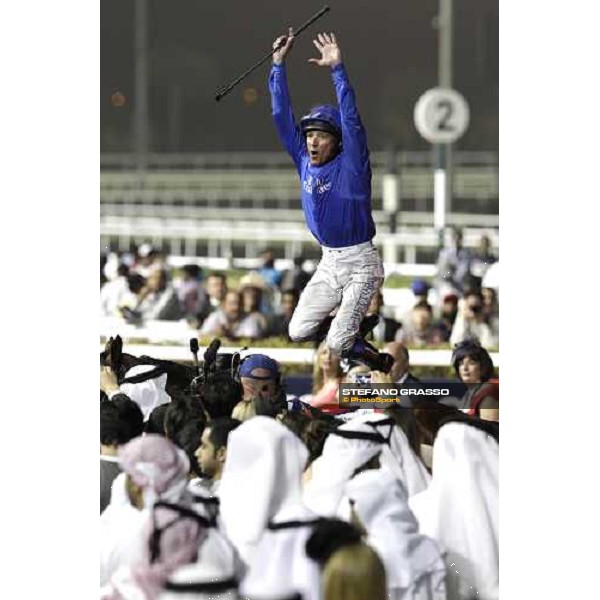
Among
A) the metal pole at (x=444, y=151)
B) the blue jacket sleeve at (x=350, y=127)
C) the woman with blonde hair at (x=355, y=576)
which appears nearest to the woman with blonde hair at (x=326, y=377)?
the blue jacket sleeve at (x=350, y=127)

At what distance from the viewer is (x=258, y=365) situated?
980cm

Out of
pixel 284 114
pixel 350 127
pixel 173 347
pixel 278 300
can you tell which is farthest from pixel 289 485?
pixel 278 300

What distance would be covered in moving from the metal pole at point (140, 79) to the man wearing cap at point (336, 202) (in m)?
0.67

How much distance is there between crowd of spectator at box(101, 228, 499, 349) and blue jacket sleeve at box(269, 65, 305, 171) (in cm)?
79

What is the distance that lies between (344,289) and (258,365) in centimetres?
58

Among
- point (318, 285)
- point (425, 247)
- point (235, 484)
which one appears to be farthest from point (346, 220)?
point (235, 484)

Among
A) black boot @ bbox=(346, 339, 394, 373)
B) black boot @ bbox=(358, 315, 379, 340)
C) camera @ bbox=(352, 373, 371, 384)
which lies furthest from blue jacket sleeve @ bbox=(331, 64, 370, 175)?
camera @ bbox=(352, 373, 371, 384)

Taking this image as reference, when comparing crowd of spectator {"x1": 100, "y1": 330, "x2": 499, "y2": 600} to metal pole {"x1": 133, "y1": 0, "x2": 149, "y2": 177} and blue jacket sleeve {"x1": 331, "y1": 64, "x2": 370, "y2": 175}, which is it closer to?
blue jacket sleeve {"x1": 331, "y1": 64, "x2": 370, "y2": 175}

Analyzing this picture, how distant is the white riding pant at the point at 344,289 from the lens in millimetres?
9609

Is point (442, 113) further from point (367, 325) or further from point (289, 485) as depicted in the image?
point (289, 485)
